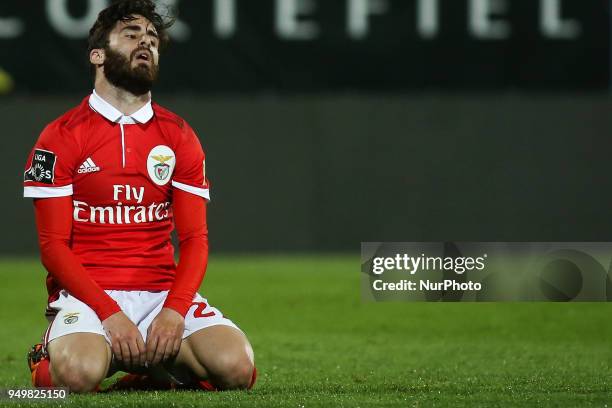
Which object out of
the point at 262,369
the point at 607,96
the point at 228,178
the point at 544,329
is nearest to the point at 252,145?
the point at 228,178

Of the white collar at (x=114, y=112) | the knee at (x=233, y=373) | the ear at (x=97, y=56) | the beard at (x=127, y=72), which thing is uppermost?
the ear at (x=97, y=56)

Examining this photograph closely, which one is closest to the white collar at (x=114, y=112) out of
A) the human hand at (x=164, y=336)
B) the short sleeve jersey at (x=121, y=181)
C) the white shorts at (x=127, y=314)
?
the short sleeve jersey at (x=121, y=181)

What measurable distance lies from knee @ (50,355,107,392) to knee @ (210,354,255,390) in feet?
1.35

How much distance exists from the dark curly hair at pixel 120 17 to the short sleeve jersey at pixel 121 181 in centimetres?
21

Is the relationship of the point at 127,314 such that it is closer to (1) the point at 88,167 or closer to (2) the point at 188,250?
(2) the point at 188,250

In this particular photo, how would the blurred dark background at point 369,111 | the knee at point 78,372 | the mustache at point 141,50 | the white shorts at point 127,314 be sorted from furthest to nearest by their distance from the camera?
1. the blurred dark background at point 369,111
2. the mustache at point 141,50
3. the white shorts at point 127,314
4. the knee at point 78,372

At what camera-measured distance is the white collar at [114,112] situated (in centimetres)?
462

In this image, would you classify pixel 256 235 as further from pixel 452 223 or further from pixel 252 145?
pixel 452 223

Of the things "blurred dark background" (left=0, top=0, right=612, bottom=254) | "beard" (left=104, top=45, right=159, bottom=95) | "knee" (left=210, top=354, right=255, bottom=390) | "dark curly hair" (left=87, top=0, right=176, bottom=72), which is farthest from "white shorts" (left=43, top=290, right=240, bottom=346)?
"blurred dark background" (left=0, top=0, right=612, bottom=254)

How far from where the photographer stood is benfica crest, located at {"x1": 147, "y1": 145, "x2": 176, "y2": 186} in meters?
4.61

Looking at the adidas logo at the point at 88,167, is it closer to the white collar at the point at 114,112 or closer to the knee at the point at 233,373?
the white collar at the point at 114,112

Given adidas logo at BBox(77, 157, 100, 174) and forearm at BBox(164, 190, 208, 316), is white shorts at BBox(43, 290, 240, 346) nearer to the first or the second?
forearm at BBox(164, 190, 208, 316)

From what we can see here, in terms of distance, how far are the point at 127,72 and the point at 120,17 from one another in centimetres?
21

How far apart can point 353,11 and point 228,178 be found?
6.33 feet
